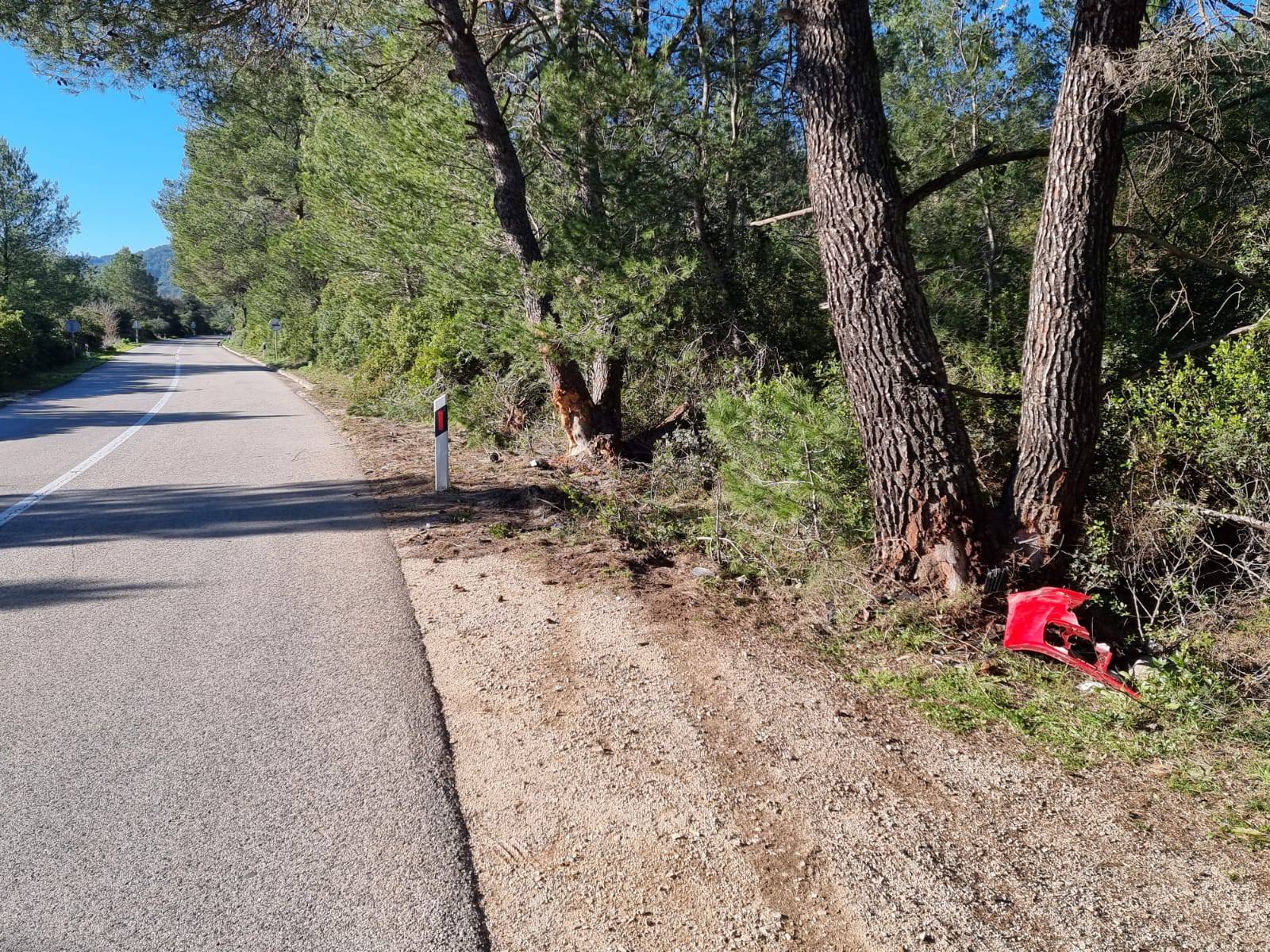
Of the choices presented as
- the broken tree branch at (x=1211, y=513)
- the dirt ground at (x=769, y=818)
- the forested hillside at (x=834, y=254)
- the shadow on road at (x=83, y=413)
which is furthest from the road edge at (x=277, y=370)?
the broken tree branch at (x=1211, y=513)

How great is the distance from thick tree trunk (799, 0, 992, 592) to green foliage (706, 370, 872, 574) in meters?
0.54

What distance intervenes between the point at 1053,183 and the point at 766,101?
20.7 ft

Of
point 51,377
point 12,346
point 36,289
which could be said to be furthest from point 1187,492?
point 36,289

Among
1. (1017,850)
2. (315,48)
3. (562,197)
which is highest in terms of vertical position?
(315,48)

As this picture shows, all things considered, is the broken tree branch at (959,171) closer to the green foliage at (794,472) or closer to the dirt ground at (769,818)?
the green foliage at (794,472)

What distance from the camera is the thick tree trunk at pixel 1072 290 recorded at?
194 inches

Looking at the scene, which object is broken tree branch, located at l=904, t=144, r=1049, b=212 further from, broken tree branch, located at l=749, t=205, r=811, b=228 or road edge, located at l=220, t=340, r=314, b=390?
road edge, located at l=220, t=340, r=314, b=390

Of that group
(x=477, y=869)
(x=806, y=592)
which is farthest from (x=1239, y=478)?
(x=477, y=869)

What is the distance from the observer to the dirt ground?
2686 mm

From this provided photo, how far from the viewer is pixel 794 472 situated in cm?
587

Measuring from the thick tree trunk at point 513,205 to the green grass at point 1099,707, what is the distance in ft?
18.9

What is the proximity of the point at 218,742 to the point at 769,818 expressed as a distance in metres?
2.41

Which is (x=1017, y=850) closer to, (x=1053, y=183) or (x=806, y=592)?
(x=806, y=592)

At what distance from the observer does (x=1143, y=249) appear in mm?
8867
